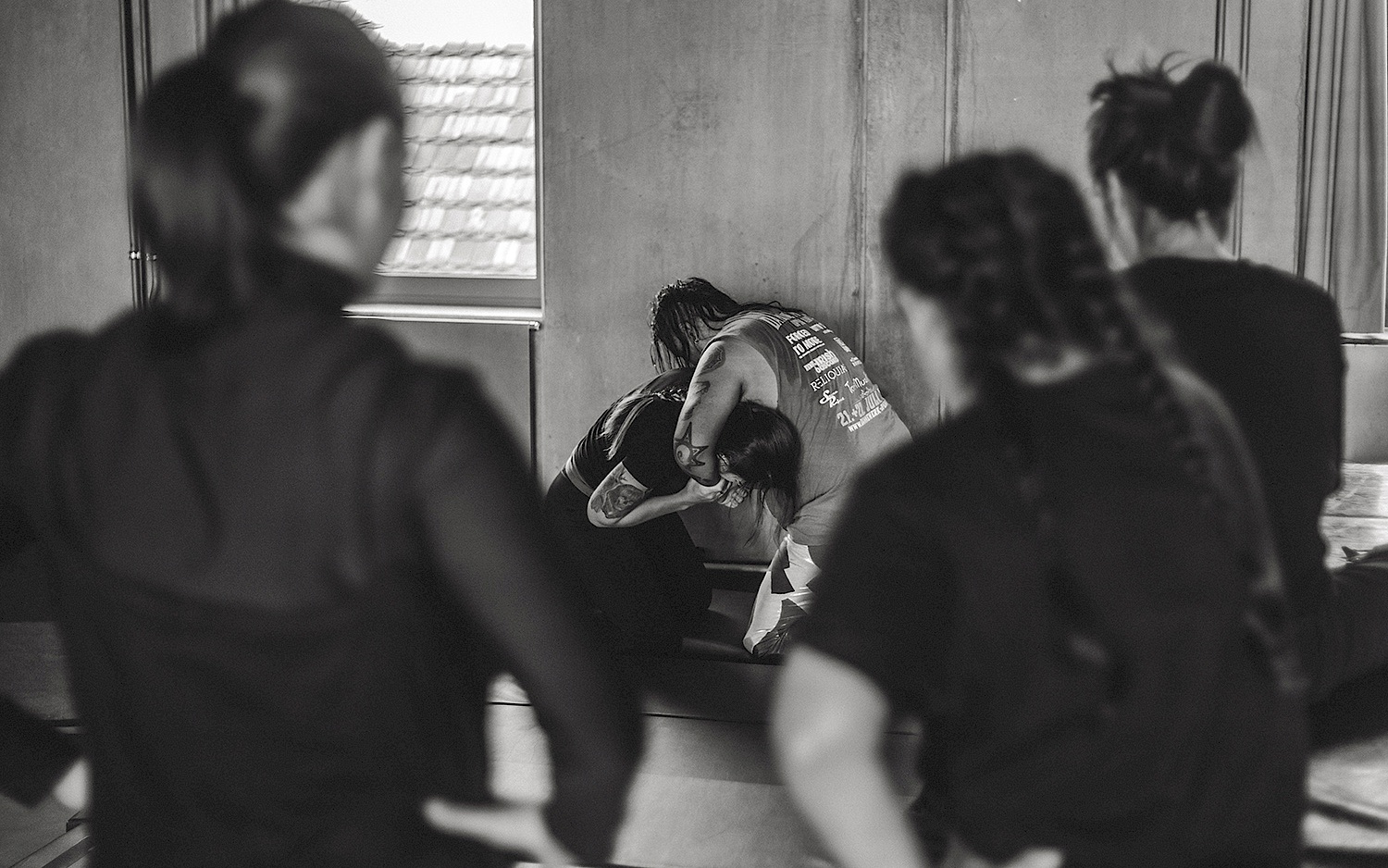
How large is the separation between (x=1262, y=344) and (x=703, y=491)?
87.1 inches

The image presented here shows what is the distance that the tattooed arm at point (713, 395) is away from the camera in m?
4.02

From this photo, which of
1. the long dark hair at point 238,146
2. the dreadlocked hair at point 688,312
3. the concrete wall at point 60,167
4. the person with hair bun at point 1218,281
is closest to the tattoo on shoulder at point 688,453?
the dreadlocked hair at point 688,312

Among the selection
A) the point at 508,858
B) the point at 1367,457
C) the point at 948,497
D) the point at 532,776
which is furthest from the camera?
the point at 1367,457

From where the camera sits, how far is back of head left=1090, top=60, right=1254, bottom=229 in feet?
7.04

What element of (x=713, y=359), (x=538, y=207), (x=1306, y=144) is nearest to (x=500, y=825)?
(x=713, y=359)

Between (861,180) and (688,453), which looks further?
(861,180)

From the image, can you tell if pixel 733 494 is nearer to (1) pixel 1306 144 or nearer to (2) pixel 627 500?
(2) pixel 627 500

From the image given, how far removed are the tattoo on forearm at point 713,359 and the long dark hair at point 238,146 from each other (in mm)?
3095

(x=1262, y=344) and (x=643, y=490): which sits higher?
(x=1262, y=344)

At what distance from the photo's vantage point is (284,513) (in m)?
0.98

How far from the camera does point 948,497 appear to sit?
101 cm

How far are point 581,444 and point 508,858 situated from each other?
3261 millimetres

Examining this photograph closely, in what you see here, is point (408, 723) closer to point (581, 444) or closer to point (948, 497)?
point (948, 497)

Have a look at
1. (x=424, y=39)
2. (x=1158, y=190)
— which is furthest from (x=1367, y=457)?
(x=424, y=39)
